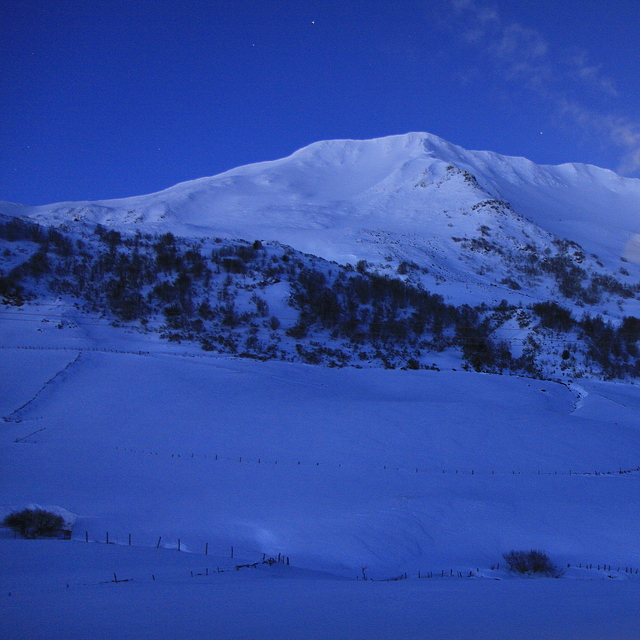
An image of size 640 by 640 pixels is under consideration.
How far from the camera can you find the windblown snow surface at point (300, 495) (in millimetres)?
4652

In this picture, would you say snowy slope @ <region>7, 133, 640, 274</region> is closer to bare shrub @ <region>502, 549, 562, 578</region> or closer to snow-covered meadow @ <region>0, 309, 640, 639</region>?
snow-covered meadow @ <region>0, 309, 640, 639</region>

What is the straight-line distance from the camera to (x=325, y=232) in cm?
5909

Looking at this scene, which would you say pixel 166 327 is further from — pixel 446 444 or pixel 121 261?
pixel 446 444

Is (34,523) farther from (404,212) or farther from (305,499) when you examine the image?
(404,212)

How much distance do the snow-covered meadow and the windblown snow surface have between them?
2.2 inches

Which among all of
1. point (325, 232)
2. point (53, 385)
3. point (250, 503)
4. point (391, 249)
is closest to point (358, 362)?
point (53, 385)

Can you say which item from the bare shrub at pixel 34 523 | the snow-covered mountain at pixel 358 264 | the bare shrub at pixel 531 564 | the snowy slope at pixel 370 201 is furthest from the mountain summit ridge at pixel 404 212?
the bare shrub at pixel 34 523

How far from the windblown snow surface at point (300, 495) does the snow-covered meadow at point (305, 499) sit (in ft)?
0.18

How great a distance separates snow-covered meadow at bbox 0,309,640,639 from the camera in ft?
15.2

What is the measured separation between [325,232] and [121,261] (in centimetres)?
3049

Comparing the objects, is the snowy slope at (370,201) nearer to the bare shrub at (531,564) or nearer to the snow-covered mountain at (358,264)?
the snow-covered mountain at (358,264)

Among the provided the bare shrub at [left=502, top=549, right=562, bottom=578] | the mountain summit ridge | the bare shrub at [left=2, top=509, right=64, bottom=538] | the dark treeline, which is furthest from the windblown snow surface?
the mountain summit ridge

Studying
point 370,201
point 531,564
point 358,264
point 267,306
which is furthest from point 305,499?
point 370,201

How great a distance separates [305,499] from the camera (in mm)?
10508
